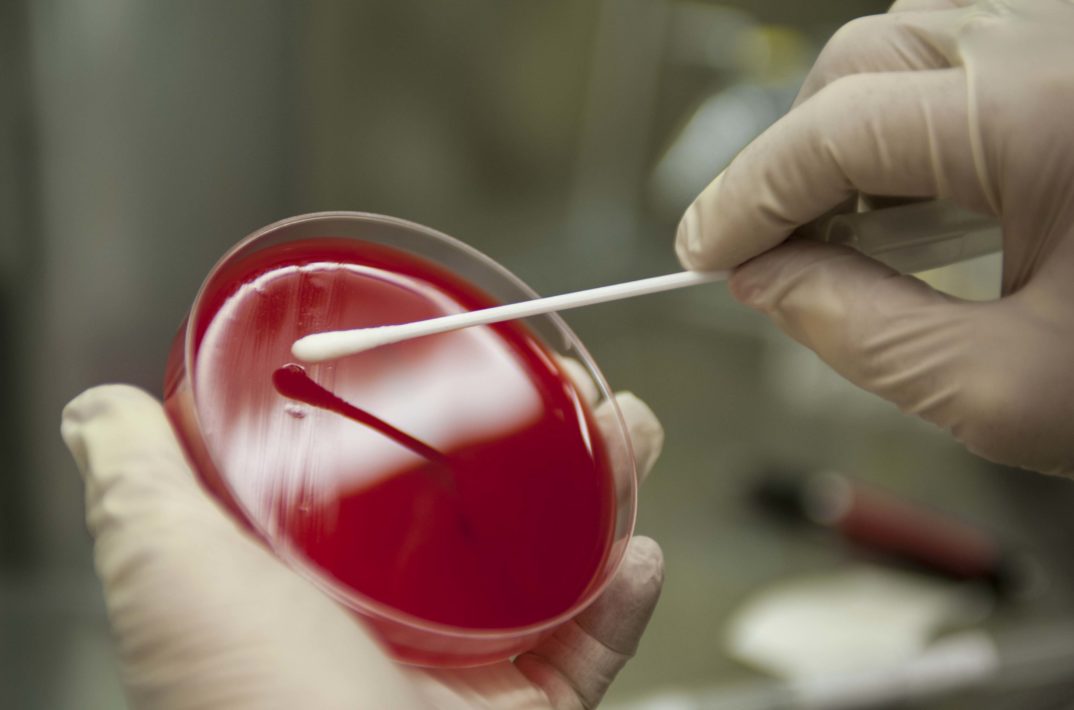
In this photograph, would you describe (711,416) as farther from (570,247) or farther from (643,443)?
(643,443)

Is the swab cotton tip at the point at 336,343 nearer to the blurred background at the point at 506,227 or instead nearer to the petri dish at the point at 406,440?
the petri dish at the point at 406,440

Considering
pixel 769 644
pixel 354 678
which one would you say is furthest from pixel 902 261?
pixel 769 644

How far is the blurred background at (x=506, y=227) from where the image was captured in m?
1.53

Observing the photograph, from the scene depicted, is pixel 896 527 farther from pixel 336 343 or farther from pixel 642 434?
pixel 336 343

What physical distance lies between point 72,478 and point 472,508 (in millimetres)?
1089

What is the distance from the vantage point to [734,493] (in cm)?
231

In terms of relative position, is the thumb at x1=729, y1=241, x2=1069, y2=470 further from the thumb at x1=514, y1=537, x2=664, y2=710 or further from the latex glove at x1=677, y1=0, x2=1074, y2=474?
the thumb at x1=514, y1=537, x2=664, y2=710

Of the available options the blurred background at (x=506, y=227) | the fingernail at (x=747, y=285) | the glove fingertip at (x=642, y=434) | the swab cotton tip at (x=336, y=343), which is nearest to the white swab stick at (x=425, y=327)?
the swab cotton tip at (x=336, y=343)

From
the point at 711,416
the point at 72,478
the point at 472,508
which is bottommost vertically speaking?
the point at 711,416

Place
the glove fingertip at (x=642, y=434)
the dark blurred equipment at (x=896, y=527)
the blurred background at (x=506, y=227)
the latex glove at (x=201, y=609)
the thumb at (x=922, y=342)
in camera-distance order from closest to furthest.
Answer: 1. the latex glove at (x=201, y=609)
2. the thumb at (x=922, y=342)
3. the glove fingertip at (x=642, y=434)
4. the blurred background at (x=506, y=227)
5. the dark blurred equipment at (x=896, y=527)

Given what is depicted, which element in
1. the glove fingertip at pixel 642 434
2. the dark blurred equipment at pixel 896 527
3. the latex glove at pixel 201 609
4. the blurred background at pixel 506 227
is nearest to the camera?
the latex glove at pixel 201 609

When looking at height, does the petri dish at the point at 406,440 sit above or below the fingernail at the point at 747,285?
below

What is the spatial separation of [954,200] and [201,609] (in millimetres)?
771

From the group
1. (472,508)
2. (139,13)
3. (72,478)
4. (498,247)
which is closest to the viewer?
(472,508)
